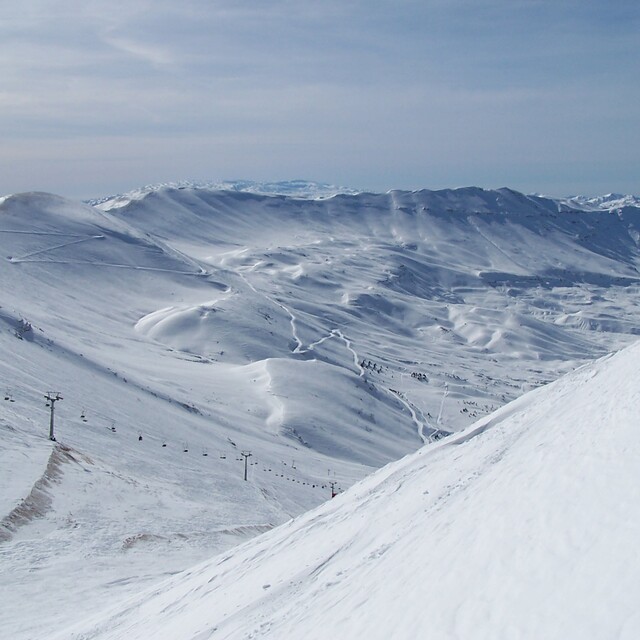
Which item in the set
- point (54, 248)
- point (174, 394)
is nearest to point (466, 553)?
point (174, 394)

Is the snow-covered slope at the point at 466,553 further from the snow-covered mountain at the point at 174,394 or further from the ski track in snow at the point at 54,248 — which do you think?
the ski track in snow at the point at 54,248

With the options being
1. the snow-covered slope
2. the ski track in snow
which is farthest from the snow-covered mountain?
the snow-covered slope

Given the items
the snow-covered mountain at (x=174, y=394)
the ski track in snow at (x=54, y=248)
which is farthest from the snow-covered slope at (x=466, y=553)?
the ski track in snow at (x=54, y=248)

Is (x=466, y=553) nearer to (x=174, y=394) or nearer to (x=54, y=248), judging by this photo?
(x=174, y=394)

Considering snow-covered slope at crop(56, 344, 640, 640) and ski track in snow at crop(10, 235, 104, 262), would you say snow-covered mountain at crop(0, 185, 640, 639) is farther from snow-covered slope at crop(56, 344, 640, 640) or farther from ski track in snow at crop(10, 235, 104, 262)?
snow-covered slope at crop(56, 344, 640, 640)

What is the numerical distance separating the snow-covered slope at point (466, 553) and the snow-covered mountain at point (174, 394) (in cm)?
522

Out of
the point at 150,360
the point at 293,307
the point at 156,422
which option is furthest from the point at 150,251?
the point at 156,422

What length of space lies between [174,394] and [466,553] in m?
52.3

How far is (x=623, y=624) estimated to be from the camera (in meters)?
8.02

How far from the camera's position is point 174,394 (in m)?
62.0

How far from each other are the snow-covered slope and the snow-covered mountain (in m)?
5.22

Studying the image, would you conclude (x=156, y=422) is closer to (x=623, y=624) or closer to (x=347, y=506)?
(x=347, y=506)

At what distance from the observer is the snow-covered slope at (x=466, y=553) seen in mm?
9422

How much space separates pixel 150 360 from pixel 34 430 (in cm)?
4536
